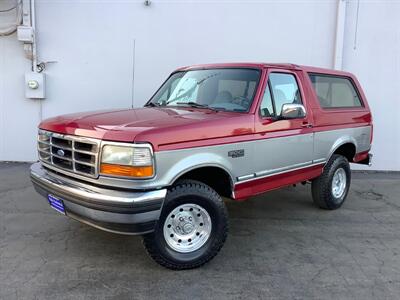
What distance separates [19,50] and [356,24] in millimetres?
6775

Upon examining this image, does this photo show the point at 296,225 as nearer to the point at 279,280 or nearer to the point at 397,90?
the point at 279,280

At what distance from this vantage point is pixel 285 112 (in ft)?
14.1

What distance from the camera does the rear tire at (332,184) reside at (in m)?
5.61

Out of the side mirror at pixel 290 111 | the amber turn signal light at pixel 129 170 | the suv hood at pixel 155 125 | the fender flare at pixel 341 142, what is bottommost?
the fender flare at pixel 341 142

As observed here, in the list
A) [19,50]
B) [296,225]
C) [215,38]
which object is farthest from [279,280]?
[19,50]

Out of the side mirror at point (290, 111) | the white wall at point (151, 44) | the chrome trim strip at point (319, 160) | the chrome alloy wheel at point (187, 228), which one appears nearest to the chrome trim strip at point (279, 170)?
the chrome trim strip at point (319, 160)

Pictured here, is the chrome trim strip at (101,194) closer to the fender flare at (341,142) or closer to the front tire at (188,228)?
the front tire at (188,228)

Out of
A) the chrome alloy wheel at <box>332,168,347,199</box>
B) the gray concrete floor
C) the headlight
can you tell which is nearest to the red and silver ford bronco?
the headlight

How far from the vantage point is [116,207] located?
327 cm

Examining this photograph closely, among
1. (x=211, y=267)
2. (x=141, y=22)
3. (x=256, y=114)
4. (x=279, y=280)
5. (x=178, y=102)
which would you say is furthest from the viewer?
(x=141, y=22)

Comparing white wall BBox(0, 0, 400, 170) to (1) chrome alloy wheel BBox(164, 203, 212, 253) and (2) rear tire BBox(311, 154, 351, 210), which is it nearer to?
(2) rear tire BBox(311, 154, 351, 210)

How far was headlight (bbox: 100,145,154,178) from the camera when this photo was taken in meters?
3.27

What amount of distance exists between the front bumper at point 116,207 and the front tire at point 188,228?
20 cm

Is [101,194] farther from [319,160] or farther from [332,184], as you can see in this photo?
[332,184]
